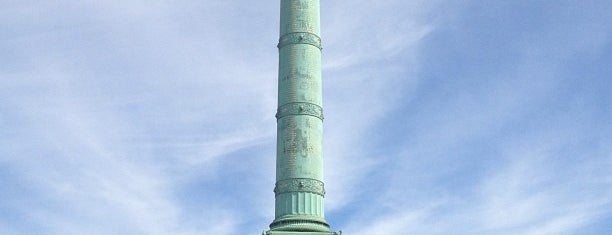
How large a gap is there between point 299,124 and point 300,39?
5497mm

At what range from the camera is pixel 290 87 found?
46250 mm

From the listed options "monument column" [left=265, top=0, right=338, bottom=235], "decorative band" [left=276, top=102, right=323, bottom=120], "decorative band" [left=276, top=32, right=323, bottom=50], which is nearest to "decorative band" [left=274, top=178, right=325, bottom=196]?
"monument column" [left=265, top=0, right=338, bottom=235]

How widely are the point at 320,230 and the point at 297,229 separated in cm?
133

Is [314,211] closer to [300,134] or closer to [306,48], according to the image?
[300,134]

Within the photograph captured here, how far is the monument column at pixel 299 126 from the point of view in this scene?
43.6 metres

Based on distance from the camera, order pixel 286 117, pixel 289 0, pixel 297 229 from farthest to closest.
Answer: pixel 289 0 < pixel 286 117 < pixel 297 229

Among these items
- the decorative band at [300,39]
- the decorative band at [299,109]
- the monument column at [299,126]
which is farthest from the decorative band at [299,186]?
the decorative band at [300,39]

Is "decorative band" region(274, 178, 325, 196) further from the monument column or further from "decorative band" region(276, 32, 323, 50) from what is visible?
"decorative band" region(276, 32, 323, 50)

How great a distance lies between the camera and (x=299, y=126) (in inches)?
1779

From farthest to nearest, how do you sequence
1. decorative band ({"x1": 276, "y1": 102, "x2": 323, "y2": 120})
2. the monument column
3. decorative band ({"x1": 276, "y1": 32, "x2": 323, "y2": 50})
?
decorative band ({"x1": 276, "y1": 32, "x2": 323, "y2": 50}), decorative band ({"x1": 276, "y1": 102, "x2": 323, "y2": 120}), the monument column

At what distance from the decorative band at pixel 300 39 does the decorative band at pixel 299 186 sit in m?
8.61

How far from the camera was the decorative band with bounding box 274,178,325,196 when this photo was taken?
144 ft

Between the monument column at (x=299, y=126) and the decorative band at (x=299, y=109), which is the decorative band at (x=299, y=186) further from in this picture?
the decorative band at (x=299, y=109)

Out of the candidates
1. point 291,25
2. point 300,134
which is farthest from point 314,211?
point 291,25
